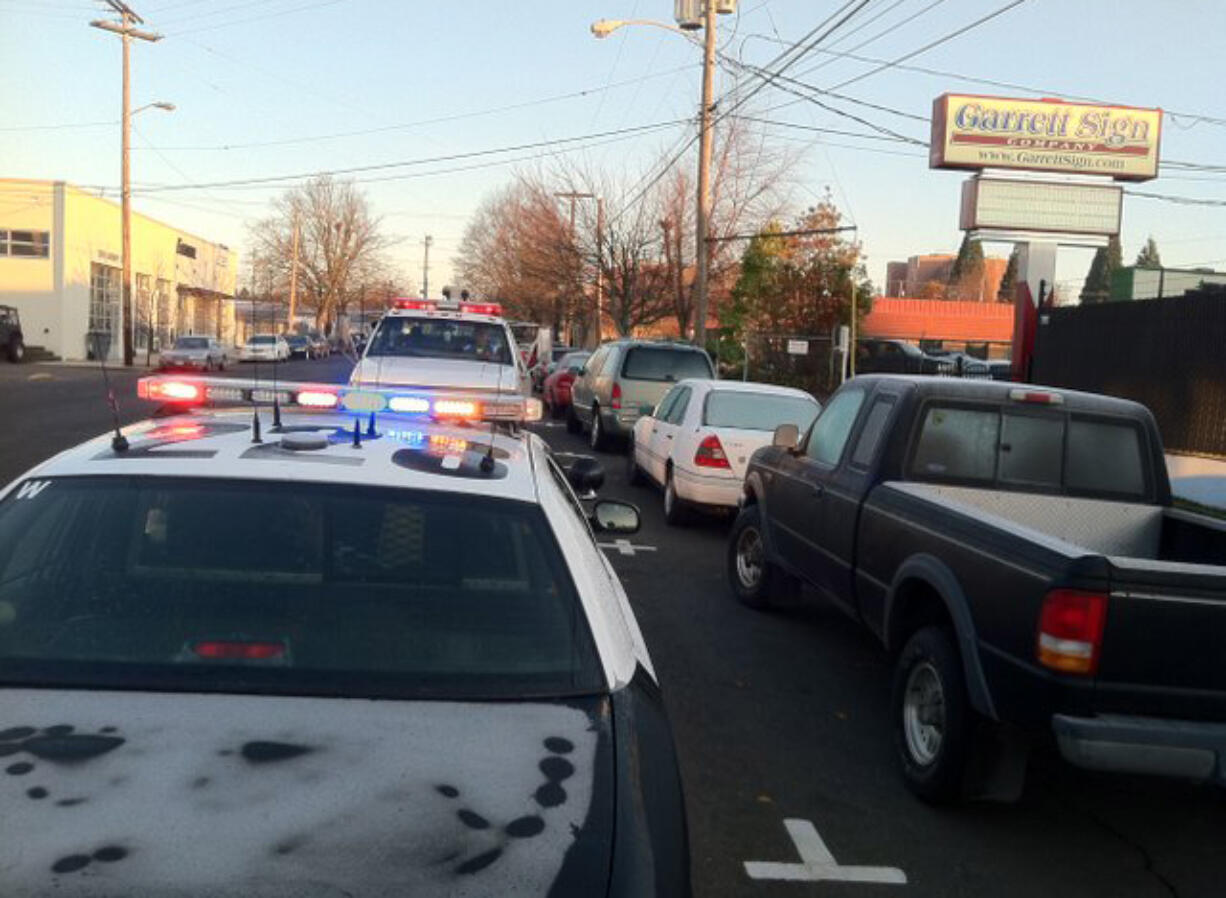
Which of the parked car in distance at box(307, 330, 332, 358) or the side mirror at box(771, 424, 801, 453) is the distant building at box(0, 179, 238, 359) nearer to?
the parked car in distance at box(307, 330, 332, 358)

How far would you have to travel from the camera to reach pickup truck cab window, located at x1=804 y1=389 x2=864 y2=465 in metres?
7.13

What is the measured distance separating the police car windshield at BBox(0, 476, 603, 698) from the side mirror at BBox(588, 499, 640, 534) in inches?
65.6

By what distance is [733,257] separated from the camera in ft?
129

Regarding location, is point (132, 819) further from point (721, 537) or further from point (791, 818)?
point (721, 537)

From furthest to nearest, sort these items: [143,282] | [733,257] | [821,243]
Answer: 1. [143,282]
2. [733,257]
3. [821,243]

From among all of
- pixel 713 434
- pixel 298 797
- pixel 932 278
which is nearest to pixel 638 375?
pixel 713 434

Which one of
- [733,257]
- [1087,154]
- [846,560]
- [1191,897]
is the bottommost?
[1191,897]

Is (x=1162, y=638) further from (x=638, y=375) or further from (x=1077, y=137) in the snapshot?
(x=1077, y=137)

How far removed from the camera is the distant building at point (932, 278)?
11750 centimetres

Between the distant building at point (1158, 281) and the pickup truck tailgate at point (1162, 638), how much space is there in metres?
17.4

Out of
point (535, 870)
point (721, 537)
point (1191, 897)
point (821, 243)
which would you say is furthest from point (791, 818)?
point (821, 243)

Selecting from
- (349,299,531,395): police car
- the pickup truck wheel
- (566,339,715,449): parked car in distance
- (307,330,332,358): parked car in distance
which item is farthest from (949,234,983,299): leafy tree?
the pickup truck wheel

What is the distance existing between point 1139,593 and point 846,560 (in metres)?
2.37

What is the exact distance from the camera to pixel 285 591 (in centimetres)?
307
